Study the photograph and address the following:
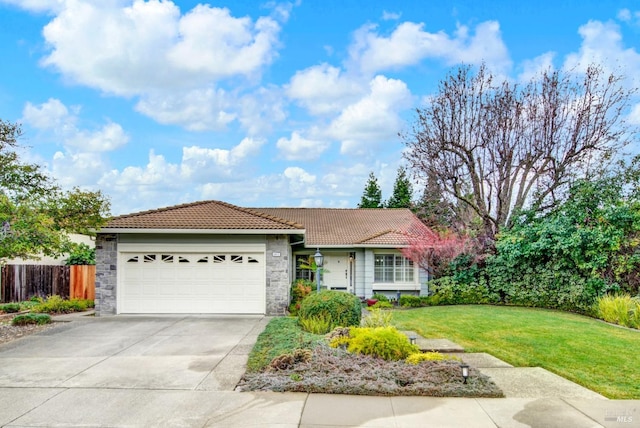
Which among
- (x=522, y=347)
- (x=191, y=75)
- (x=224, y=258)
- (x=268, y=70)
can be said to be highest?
(x=268, y=70)

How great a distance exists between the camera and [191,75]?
12.7m

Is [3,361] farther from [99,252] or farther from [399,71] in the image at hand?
[399,71]

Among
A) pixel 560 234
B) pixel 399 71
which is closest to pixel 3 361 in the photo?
pixel 399 71

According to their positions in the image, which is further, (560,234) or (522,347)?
(560,234)

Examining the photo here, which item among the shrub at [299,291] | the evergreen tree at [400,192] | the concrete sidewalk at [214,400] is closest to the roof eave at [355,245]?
the shrub at [299,291]

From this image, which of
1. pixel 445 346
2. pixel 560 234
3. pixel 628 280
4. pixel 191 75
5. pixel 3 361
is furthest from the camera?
pixel 560 234

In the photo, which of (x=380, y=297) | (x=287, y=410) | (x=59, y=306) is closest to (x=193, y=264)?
(x=59, y=306)

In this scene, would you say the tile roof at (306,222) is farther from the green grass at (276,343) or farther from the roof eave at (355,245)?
the green grass at (276,343)

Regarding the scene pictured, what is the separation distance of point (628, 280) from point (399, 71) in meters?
10.6

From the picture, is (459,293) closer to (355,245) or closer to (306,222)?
(355,245)

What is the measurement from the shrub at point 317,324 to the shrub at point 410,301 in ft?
27.3

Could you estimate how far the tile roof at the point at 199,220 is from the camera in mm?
13133

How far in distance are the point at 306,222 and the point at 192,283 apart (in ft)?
32.1

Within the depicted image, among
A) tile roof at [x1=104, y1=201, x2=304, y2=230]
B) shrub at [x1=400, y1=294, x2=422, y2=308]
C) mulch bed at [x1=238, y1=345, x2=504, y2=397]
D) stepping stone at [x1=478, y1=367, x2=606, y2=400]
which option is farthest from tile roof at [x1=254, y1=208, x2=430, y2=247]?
mulch bed at [x1=238, y1=345, x2=504, y2=397]
